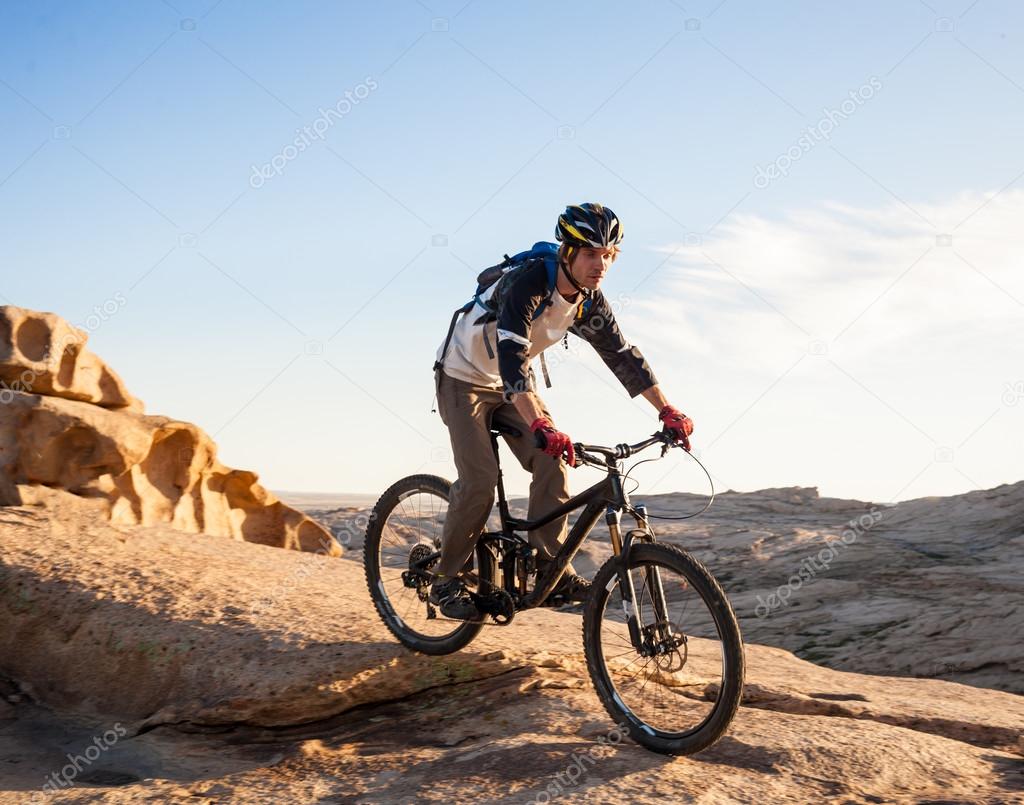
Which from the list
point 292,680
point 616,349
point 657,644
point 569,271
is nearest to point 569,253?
point 569,271

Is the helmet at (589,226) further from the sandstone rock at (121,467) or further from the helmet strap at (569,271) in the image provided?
the sandstone rock at (121,467)

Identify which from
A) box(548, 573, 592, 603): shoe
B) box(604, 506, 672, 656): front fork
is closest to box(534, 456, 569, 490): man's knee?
box(548, 573, 592, 603): shoe

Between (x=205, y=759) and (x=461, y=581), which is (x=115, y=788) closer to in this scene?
(x=205, y=759)

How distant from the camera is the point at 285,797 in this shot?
170 inches

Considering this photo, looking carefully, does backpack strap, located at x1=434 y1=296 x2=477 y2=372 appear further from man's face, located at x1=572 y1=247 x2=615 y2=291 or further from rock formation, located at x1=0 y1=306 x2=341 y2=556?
rock formation, located at x1=0 y1=306 x2=341 y2=556

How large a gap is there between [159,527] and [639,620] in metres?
5.79

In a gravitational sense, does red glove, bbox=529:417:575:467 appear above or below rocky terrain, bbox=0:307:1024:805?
above

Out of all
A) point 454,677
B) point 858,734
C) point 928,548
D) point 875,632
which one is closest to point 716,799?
point 858,734

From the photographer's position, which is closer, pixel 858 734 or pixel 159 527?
pixel 858 734

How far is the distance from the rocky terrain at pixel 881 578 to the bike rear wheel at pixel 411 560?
19.5 ft

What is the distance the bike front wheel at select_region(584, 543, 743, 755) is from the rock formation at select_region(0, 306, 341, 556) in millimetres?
6164

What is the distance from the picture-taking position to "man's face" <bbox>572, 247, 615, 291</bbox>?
505 cm

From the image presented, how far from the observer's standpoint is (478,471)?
5555mm

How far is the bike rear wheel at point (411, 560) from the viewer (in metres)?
5.87
